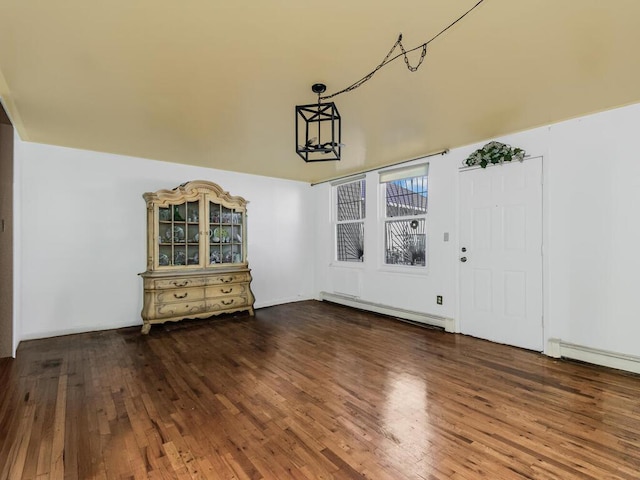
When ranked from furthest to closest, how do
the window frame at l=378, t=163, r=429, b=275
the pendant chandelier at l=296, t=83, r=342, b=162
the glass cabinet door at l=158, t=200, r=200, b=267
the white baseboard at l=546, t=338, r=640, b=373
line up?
1. the window frame at l=378, t=163, r=429, b=275
2. the glass cabinet door at l=158, t=200, r=200, b=267
3. the white baseboard at l=546, t=338, r=640, b=373
4. the pendant chandelier at l=296, t=83, r=342, b=162

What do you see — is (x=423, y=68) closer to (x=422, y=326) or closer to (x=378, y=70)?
(x=378, y=70)

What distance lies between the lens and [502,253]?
3.39 metres

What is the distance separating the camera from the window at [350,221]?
16.9ft

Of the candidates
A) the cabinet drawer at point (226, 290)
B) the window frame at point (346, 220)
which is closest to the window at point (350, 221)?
the window frame at point (346, 220)

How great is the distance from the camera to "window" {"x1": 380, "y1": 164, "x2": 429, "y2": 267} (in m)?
4.25

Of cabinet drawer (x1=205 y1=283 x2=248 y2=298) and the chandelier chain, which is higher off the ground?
the chandelier chain

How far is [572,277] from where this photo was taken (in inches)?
115

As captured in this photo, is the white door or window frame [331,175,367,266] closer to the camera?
the white door

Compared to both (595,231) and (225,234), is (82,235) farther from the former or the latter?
(595,231)

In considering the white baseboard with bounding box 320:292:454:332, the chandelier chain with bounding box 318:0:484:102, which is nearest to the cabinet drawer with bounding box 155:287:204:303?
the white baseboard with bounding box 320:292:454:332

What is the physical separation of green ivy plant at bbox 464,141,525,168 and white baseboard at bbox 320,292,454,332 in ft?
6.25

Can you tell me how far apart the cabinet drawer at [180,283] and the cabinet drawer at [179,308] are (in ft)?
0.77

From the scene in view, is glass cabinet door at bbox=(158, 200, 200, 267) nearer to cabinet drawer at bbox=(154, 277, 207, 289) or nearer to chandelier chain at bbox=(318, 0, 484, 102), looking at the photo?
cabinet drawer at bbox=(154, 277, 207, 289)

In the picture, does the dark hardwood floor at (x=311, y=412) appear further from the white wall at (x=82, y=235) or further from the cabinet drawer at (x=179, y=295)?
the cabinet drawer at (x=179, y=295)
